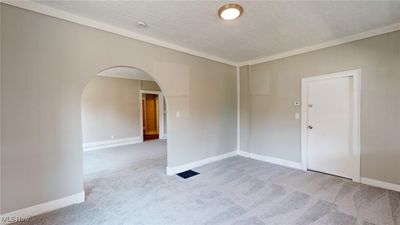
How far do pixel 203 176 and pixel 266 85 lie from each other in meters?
2.57

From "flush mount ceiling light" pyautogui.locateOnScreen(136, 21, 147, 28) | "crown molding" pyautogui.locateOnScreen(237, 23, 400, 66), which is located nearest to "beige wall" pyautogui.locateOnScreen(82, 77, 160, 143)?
"flush mount ceiling light" pyautogui.locateOnScreen(136, 21, 147, 28)

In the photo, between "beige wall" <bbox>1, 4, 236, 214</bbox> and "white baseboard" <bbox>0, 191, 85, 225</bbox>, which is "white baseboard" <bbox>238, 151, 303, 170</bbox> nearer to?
"beige wall" <bbox>1, 4, 236, 214</bbox>

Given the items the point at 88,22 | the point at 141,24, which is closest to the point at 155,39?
the point at 141,24

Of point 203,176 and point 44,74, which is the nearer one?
point 44,74

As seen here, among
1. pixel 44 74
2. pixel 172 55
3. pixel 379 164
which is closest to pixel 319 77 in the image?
pixel 379 164

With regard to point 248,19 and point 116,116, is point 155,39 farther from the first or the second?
point 116,116

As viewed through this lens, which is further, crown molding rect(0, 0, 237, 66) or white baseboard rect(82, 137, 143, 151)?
white baseboard rect(82, 137, 143, 151)

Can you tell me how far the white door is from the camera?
3.30 m

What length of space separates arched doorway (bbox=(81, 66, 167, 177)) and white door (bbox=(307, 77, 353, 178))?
11.4 ft

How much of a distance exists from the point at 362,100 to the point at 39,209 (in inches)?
195

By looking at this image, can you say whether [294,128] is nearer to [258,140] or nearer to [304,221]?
[258,140]

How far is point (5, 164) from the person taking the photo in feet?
6.72

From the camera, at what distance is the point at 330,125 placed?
11.5 feet

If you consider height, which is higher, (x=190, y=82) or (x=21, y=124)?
(x=190, y=82)
